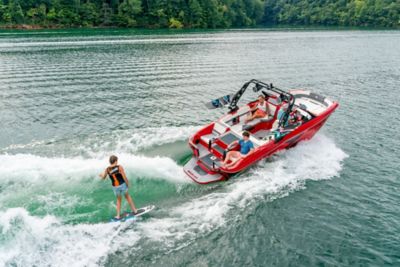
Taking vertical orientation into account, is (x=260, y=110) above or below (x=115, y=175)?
below

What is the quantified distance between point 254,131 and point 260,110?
56.5 inches

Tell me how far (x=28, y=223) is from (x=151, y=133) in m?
8.30

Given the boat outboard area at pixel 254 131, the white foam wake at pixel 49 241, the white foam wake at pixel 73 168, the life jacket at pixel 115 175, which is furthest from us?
the boat outboard area at pixel 254 131

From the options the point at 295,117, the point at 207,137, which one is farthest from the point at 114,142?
the point at 295,117

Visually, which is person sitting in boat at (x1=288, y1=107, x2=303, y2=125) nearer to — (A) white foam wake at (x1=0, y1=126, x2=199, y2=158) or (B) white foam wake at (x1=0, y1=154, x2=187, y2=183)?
(A) white foam wake at (x1=0, y1=126, x2=199, y2=158)

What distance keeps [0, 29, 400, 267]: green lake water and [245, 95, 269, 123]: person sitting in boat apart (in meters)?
2.46

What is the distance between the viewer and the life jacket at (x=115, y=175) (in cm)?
1038

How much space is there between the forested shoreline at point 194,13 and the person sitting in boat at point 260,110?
59.9 metres

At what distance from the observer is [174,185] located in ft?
42.2

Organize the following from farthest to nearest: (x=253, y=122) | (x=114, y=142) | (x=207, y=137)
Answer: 1. (x=253, y=122)
2. (x=114, y=142)
3. (x=207, y=137)

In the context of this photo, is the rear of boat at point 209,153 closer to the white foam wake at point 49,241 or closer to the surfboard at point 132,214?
the surfboard at point 132,214

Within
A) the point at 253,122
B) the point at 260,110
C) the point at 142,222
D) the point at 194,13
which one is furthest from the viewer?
the point at 194,13

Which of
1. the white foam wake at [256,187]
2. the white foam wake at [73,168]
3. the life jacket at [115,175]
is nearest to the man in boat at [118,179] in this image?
the life jacket at [115,175]

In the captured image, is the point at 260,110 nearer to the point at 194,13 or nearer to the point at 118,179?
the point at 118,179
